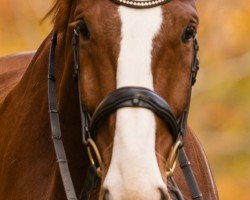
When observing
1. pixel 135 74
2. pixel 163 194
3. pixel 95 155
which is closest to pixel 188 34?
pixel 135 74

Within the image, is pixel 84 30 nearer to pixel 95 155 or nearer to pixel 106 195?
pixel 95 155

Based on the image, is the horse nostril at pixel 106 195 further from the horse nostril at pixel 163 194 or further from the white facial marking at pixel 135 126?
the horse nostril at pixel 163 194

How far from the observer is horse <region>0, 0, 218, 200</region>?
534cm

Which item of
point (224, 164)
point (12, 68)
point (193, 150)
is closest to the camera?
point (193, 150)

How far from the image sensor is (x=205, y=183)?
693 centimetres

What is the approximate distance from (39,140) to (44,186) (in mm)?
250

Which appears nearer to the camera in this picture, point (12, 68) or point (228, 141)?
point (12, 68)

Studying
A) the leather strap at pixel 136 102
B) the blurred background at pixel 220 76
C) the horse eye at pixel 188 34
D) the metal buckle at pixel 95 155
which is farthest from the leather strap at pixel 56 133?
the blurred background at pixel 220 76

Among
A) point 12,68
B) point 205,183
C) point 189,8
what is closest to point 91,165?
point 189,8

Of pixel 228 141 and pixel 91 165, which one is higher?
pixel 91 165

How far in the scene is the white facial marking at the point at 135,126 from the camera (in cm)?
523

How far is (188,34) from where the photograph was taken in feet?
18.7

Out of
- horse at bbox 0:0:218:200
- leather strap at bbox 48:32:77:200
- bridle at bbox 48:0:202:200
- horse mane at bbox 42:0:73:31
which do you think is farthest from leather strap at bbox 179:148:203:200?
horse mane at bbox 42:0:73:31

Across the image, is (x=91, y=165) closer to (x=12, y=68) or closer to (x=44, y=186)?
(x=44, y=186)
